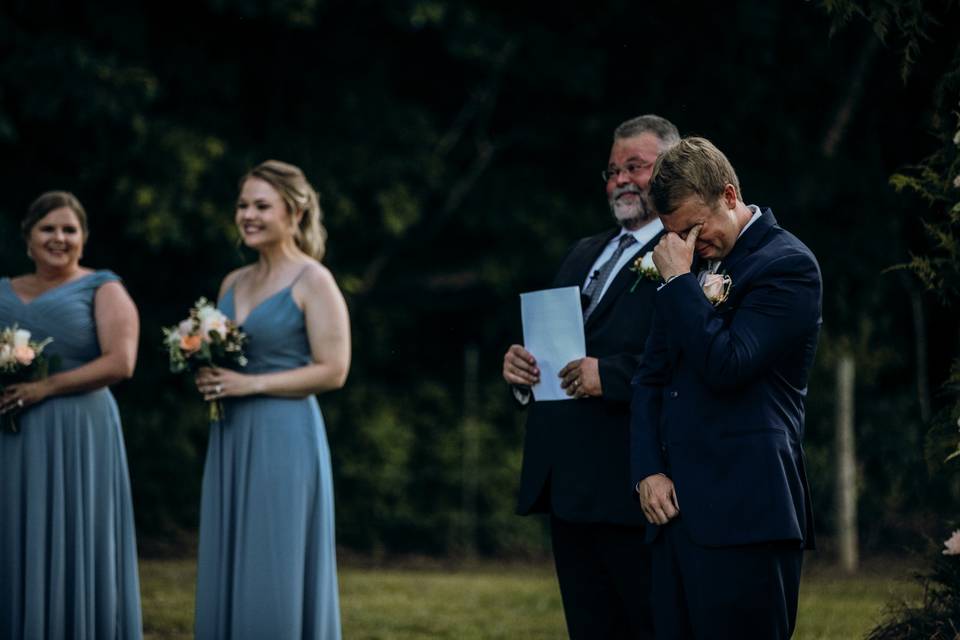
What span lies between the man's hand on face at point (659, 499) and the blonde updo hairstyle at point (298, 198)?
2.64 metres

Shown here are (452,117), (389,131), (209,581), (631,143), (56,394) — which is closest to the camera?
(631,143)

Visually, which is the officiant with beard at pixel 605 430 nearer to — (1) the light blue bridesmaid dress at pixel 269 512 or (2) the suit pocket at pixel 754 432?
(2) the suit pocket at pixel 754 432

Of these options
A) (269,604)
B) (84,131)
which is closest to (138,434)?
(84,131)

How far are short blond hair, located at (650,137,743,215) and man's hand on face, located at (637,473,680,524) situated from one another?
760 millimetres

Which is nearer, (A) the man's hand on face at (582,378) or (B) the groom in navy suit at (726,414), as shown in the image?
(B) the groom in navy suit at (726,414)

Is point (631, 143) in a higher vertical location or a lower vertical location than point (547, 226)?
lower

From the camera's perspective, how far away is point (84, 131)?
38.0 feet

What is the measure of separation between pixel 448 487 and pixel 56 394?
764 cm

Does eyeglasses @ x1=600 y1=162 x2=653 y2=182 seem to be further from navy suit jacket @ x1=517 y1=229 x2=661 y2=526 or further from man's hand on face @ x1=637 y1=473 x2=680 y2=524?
man's hand on face @ x1=637 y1=473 x2=680 y2=524

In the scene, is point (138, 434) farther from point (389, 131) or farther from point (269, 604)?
point (269, 604)

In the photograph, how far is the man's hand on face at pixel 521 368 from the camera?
192 inches

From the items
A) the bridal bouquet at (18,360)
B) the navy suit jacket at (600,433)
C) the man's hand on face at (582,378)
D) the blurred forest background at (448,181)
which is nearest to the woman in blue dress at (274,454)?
the bridal bouquet at (18,360)

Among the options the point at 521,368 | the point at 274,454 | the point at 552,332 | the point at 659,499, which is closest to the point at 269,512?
the point at 274,454

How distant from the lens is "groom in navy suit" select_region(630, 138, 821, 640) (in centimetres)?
368
